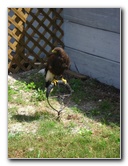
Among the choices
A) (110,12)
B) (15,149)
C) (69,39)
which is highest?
(110,12)

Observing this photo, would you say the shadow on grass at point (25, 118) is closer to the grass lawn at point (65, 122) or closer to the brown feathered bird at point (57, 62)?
the grass lawn at point (65, 122)

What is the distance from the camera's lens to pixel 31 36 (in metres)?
2.59

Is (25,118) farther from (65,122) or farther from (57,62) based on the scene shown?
(57,62)

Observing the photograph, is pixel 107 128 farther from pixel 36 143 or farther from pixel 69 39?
pixel 69 39

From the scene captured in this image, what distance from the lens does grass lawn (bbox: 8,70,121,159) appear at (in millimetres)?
1951

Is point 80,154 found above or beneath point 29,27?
beneath

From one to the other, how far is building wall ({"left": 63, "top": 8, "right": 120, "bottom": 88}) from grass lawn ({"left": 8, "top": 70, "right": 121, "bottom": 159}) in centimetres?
7

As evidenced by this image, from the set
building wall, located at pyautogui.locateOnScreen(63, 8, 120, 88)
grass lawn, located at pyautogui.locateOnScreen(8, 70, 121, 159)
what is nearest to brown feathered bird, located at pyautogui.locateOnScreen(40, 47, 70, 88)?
grass lawn, located at pyautogui.locateOnScreen(8, 70, 121, 159)

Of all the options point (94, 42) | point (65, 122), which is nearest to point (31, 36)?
point (94, 42)

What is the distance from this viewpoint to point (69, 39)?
2500 millimetres

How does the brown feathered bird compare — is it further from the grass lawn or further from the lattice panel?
the lattice panel

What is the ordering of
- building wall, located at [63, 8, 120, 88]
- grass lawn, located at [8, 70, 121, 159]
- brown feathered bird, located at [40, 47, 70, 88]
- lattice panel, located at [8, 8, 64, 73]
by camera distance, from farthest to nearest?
lattice panel, located at [8, 8, 64, 73]
building wall, located at [63, 8, 120, 88]
brown feathered bird, located at [40, 47, 70, 88]
grass lawn, located at [8, 70, 121, 159]

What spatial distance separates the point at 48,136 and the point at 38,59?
669 millimetres
